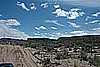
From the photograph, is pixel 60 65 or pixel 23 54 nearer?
pixel 60 65

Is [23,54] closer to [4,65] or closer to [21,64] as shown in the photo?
[21,64]

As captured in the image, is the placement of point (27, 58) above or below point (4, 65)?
below

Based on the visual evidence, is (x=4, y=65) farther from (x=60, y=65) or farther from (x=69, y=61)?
(x=69, y=61)

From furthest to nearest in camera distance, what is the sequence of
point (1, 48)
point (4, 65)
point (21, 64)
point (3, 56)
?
point (1, 48), point (3, 56), point (21, 64), point (4, 65)

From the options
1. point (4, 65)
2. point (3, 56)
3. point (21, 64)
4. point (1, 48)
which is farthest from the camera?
point (1, 48)

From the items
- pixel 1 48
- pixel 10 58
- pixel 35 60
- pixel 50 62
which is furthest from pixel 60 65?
pixel 1 48

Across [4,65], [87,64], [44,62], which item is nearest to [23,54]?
[44,62]
